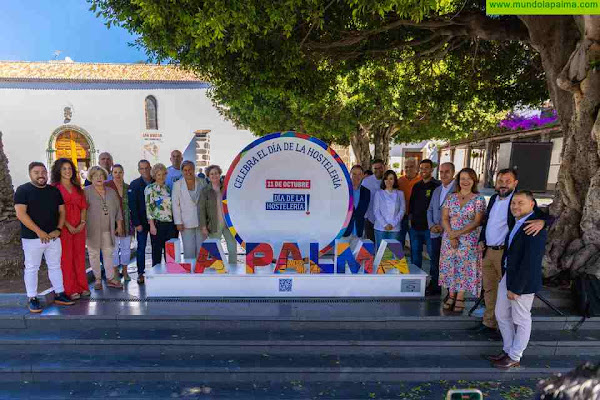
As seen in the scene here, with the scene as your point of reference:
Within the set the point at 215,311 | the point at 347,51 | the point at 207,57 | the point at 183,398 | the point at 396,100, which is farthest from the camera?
the point at 396,100

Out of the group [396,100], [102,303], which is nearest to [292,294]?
[102,303]

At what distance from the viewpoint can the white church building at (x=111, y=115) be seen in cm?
2030

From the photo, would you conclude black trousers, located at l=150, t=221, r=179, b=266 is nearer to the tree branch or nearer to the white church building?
the tree branch

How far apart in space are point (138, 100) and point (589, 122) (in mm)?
21444

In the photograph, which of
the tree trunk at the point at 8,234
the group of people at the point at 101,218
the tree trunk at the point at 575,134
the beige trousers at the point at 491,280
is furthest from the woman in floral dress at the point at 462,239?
the tree trunk at the point at 8,234

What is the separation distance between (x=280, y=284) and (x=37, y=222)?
3084 mm

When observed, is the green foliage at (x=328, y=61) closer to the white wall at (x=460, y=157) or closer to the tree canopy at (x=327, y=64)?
the tree canopy at (x=327, y=64)

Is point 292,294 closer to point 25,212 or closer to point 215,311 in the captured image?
point 215,311

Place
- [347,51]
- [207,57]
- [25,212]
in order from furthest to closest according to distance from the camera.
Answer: [347,51] < [207,57] < [25,212]

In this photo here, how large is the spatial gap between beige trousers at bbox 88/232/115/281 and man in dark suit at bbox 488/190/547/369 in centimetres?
506

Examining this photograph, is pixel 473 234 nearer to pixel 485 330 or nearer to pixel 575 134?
pixel 485 330

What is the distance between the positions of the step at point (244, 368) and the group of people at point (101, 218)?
93cm

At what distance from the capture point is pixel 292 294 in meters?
4.84

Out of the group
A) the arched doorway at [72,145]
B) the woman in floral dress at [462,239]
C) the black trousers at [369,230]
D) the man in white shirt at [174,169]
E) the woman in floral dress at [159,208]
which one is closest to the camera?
the woman in floral dress at [462,239]
